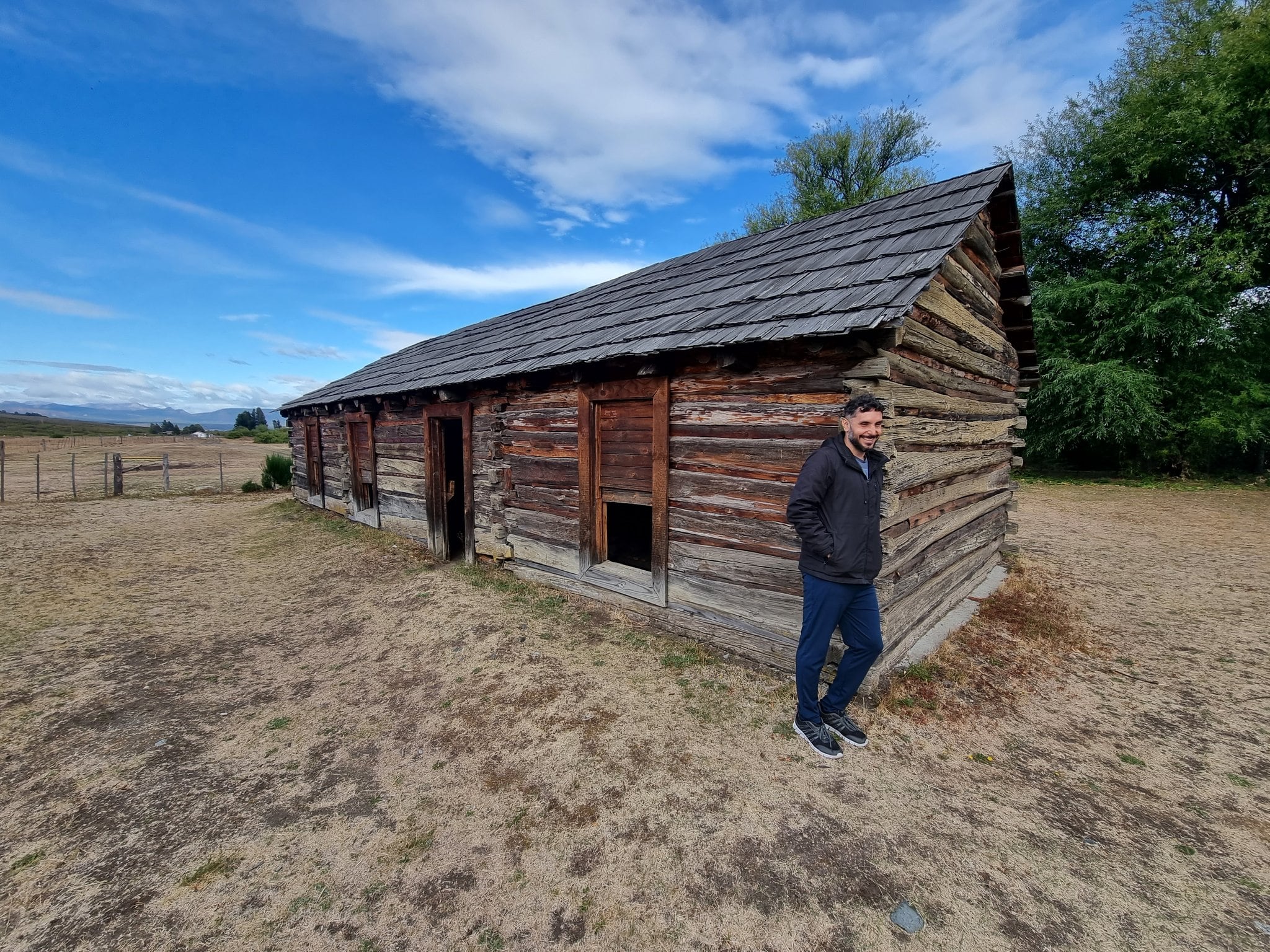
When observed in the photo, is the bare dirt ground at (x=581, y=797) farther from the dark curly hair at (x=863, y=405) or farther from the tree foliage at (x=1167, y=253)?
the tree foliage at (x=1167, y=253)

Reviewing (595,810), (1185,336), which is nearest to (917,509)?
(595,810)

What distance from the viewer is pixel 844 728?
352 cm

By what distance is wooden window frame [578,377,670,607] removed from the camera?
16.9 feet

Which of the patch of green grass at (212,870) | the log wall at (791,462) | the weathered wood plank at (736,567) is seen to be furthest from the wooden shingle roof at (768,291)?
the patch of green grass at (212,870)

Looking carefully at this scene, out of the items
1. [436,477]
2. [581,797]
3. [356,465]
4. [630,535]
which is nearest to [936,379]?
[581,797]

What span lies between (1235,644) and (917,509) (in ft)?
13.2

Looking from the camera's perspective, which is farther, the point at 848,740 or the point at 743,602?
the point at 743,602

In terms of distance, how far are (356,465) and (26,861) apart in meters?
9.86

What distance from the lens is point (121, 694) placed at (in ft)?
14.5

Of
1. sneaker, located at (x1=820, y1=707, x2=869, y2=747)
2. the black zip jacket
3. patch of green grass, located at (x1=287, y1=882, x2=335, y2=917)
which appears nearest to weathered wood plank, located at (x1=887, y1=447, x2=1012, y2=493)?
the black zip jacket

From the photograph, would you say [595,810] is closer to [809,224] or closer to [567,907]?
[567,907]

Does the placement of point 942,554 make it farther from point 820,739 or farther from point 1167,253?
point 1167,253

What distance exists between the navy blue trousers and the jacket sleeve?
0.90ft

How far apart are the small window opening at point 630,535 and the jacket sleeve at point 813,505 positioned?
4156 millimetres
